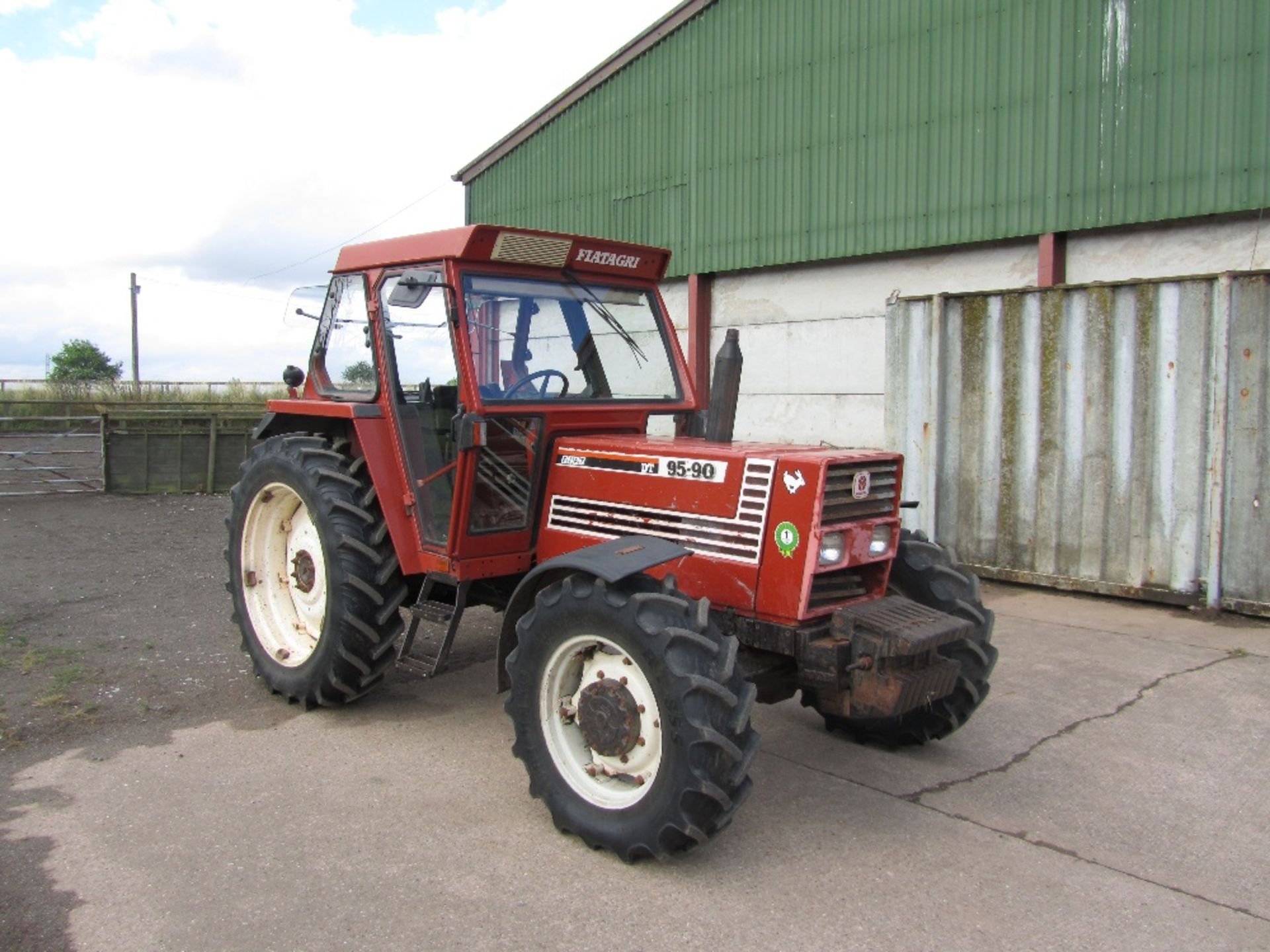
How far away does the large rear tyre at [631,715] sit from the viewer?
3.43 meters

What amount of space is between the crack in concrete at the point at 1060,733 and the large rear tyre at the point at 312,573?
2.65m

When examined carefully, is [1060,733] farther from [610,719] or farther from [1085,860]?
[610,719]

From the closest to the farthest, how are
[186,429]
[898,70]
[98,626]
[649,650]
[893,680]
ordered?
[649,650], [893,680], [98,626], [898,70], [186,429]

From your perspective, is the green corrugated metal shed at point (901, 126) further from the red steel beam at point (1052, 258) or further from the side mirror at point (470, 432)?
the side mirror at point (470, 432)

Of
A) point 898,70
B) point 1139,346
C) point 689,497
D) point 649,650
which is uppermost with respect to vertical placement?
point 898,70

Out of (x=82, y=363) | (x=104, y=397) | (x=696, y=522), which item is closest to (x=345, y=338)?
(x=696, y=522)

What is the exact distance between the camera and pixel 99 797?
4285 millimetres

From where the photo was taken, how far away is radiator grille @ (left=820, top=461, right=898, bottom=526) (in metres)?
4.01

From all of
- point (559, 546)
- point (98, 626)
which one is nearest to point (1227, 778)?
point (559, 546)

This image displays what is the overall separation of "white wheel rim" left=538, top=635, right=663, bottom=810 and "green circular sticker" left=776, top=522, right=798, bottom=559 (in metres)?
0.75

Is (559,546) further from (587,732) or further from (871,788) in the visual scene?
(871,788)

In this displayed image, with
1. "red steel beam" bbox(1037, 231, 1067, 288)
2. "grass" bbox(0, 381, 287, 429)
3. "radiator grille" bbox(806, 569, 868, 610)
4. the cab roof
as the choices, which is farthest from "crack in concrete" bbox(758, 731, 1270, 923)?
"grass" bbox(0, 381, 287, 429)

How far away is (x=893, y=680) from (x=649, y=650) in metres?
0.98

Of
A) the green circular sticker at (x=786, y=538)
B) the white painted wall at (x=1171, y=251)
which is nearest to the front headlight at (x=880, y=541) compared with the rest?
the green circular sticker at (x=786, y=538)
